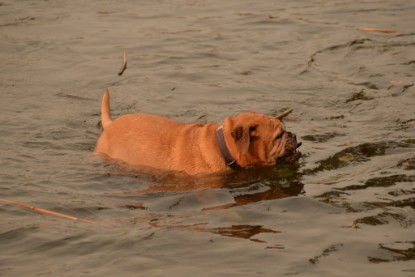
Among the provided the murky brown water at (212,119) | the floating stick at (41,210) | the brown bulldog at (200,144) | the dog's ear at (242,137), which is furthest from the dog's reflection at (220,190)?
the floating stick at (41,210)

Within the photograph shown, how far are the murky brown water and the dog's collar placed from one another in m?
0.16

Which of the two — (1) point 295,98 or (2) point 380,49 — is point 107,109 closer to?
(1) point 295,98

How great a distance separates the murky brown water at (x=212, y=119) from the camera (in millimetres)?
6336

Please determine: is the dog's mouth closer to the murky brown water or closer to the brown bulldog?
the brown bulldog

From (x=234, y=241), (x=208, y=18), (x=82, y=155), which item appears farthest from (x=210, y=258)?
(x=208, y=18)

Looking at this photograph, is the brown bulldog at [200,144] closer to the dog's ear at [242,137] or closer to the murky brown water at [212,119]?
the dog's ear at [242,137]

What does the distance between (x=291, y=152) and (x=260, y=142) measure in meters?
0.35

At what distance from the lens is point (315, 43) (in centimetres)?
1327

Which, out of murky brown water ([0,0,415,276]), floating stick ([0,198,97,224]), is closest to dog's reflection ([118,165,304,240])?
murky brown water ([0,0,415,276])

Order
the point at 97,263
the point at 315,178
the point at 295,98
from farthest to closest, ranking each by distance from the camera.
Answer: the point at 295,98 < the point at 315,178 < the point at 97,263

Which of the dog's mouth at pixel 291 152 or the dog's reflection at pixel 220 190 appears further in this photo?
the dog's mouth at pixel 291 152

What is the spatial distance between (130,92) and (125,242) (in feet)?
17.7

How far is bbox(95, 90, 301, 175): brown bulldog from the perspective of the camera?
27.1ft

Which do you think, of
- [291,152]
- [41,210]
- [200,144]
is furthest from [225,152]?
[41,210]
